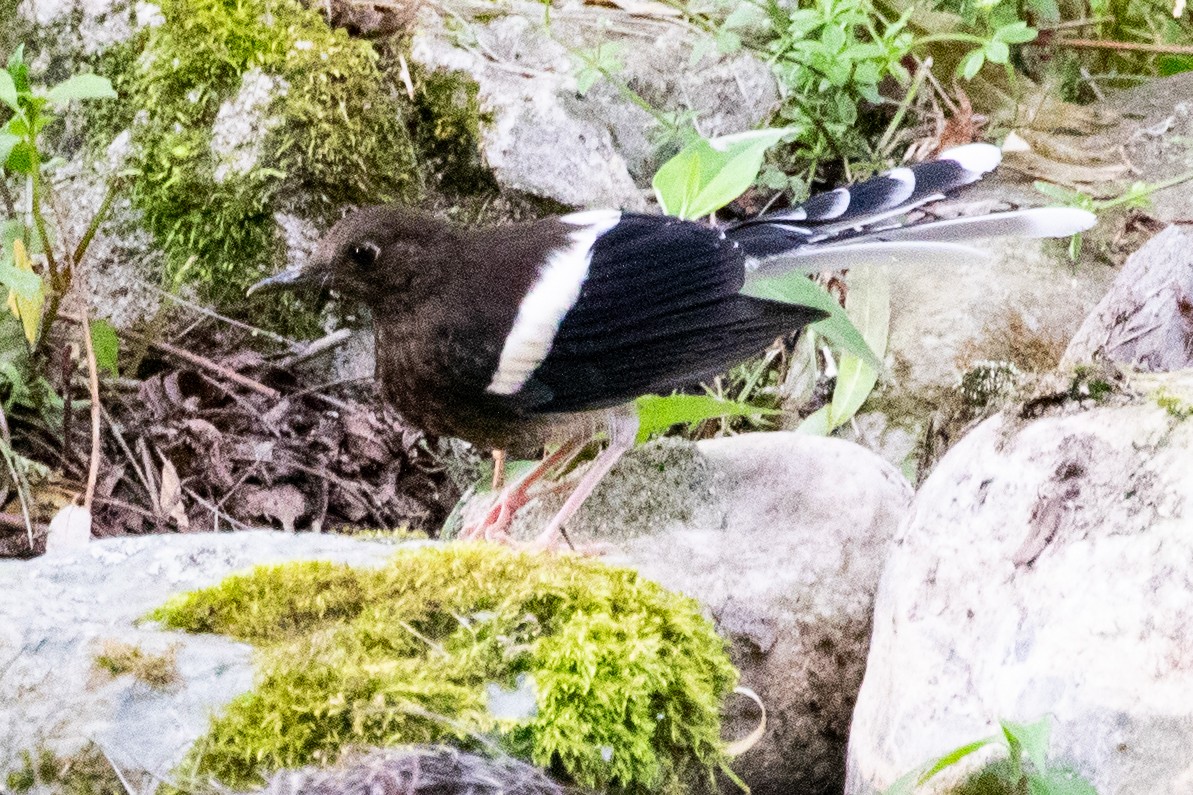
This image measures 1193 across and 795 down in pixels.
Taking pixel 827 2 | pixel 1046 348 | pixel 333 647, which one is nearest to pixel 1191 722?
pixel 333 647

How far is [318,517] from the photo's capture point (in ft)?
12.8

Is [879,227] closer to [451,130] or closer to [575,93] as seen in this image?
[575,93]

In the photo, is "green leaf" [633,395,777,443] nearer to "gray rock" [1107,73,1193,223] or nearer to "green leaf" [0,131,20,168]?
"green leaf" [0,131,20,168]

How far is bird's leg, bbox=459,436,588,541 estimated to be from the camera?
3354 mm

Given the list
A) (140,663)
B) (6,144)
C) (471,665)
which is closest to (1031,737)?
(471,665)

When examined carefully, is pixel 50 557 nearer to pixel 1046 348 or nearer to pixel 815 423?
pixel 815 423

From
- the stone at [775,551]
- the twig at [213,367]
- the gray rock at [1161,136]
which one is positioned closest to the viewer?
the stone at [775,551]

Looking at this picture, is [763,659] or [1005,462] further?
[763,659]

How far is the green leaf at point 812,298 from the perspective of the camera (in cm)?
358

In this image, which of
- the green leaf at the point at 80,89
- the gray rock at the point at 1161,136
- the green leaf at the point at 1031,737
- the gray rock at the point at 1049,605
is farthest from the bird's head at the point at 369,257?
the gray rock at the point at 1161,136

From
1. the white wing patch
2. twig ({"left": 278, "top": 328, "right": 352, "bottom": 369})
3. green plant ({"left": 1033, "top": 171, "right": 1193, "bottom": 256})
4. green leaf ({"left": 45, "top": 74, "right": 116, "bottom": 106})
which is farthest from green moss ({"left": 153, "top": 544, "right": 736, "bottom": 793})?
green plant ({"left": 1033, "top": 171, "right": 1193, "bottom": 256})

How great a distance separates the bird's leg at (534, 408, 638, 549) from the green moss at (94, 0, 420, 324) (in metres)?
1.44

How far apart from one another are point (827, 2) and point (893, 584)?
2.49m

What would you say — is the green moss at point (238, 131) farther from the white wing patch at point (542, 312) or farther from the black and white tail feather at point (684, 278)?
the white wing patch at point (542, 312)
